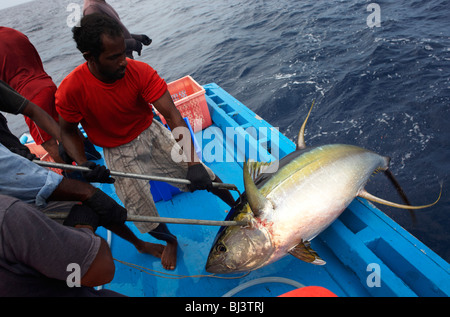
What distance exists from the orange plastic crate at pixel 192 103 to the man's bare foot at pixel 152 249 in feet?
6.12

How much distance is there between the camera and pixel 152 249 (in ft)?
7.84

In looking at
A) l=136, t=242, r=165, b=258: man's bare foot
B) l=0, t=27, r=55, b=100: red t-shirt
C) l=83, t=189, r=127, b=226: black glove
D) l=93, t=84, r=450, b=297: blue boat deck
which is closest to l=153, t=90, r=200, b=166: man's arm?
l=83, t=189, r=127, b=226: black glove

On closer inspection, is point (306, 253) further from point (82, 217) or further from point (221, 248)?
point (82, 217)

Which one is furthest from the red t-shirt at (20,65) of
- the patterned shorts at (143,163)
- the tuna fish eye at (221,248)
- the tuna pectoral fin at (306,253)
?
the tuna pectoral fin at (306,253)

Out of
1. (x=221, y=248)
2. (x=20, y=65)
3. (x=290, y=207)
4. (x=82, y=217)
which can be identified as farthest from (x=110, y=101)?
(x=20, y=65)

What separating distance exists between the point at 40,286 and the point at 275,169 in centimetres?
158

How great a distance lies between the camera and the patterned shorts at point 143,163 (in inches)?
83.0

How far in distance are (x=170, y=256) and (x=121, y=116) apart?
1.28 metres

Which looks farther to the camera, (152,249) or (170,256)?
(152,249)

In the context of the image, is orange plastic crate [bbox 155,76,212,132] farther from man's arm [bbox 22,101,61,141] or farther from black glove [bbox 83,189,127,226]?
black glove [bbox 83,189,127,226]

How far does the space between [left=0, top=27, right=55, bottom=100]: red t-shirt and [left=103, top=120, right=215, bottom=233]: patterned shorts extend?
1452mm

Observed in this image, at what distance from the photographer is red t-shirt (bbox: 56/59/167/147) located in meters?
1.81

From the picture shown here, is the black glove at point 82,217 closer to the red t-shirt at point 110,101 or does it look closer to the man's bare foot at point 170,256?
the red t-shirt at point 110,101
